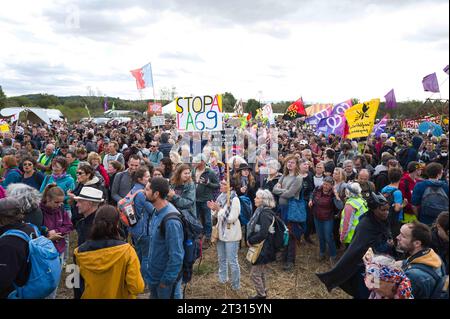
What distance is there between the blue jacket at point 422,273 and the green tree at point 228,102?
48161 millimetres

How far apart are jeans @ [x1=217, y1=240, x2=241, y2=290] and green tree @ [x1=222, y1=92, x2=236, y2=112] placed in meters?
46.1

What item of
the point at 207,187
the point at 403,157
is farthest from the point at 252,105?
the point at 207,187

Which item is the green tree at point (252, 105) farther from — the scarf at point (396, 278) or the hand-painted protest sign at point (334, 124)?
the scarf at point (396, 278)

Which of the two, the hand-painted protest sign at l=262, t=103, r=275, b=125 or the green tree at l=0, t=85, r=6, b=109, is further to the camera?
the green tree at l=0, t=85, r=6, b=109

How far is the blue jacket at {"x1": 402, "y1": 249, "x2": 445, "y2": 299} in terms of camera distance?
2.47 m

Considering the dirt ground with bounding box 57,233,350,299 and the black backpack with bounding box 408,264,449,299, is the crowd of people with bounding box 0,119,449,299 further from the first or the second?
the dirt ground with bounding box 57,233,350,299

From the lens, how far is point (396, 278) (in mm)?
2436

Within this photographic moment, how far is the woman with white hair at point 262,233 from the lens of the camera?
164 inches

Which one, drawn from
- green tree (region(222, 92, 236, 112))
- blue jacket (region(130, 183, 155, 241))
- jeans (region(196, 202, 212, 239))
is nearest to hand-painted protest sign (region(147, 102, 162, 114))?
jeans (region(196, 202, 212, 239))

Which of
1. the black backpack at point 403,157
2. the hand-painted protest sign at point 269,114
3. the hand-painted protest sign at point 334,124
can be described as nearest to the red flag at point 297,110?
the hand-painted protest sign at point 269,114

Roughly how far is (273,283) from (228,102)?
51530 millimetres
